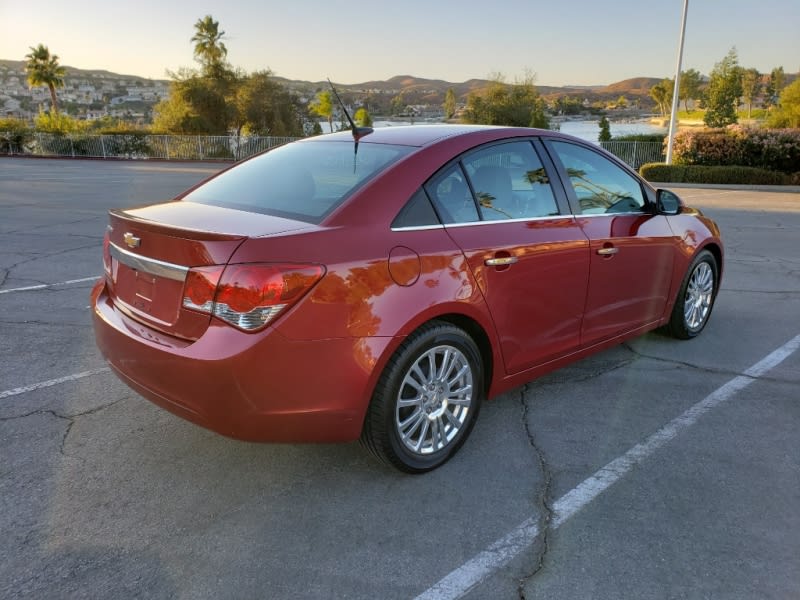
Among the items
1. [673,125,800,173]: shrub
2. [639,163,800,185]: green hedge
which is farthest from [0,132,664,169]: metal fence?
[673,125,800,173]: shrub

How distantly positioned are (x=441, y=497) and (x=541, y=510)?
452mm

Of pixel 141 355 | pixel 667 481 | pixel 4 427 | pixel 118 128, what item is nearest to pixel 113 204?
pixel 4 427

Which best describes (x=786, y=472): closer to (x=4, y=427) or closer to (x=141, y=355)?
(x=141, y=355)

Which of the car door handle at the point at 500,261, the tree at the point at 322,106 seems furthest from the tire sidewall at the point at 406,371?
the tree at the point at 322,106

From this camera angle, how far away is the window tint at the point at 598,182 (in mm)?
3914

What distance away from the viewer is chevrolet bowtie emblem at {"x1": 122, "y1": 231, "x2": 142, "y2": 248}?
9.52 ft

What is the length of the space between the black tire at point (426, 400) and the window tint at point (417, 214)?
18.8 inches

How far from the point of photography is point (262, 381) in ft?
8.34

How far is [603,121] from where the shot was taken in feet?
117

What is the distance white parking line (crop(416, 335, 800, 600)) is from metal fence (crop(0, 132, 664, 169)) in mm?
29925

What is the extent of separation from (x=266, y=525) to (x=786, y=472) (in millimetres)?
2537

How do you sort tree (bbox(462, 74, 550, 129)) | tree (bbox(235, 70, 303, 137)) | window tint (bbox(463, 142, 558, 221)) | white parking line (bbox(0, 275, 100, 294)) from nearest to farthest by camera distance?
window tint (bbox(463, 142, 558, 221)) → white parking line (bbox(0, 275, 100, 294)) → tree (bbox(235, 70, 303, 137)) → tree (bbox(462, 74, 550, 129))

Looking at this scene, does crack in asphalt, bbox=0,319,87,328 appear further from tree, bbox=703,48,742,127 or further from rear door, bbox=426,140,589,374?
tree, bbox=703,48,742,127

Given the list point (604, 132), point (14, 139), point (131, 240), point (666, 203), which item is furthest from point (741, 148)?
point (14, 139)
